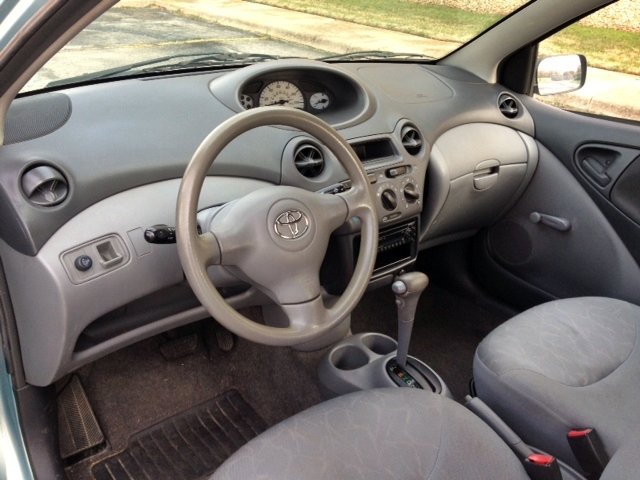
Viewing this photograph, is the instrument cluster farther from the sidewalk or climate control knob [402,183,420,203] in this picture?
climate control knob [402,183,420,203]

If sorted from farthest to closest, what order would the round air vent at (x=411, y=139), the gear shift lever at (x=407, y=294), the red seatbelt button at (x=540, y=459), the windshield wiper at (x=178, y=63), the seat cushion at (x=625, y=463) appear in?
the round air vent at (x=411, y=139) → the windshield wiper at (x=178, y=63) → the gear shift lever at (x=407, y=294) → the red seatbelt button at (x=540, y=459) → the seat cushion at (x=625, y=463)

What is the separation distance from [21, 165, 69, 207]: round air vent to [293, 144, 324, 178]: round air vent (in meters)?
0.63

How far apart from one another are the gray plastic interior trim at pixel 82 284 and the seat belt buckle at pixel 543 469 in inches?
35.8

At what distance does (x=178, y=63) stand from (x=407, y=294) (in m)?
0.99

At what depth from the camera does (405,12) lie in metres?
3.13

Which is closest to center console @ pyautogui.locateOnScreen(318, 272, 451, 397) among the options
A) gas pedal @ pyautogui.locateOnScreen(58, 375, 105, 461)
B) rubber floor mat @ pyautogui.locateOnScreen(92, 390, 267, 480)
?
rubber floor mat @ pyautogui.locateOnScreen(92, 390, 267, 480)

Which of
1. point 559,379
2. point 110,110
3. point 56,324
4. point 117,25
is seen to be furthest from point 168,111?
point 559,379

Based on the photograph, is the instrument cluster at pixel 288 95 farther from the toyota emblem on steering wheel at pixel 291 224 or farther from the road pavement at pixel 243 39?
the toyota emblem on steering wheel at pixel 291 224

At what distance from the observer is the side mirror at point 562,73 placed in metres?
2.38

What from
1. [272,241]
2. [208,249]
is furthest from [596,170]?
[208,249]

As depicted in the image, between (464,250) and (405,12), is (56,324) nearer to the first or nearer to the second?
(464,250)

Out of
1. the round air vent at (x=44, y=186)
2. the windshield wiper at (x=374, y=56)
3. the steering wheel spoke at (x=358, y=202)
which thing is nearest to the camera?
the round air vent at (x=44, y=186)

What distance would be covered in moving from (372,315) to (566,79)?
1185mm

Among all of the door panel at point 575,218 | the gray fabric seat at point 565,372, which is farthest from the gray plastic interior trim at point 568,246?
the gray fabric seat at point 565,372
